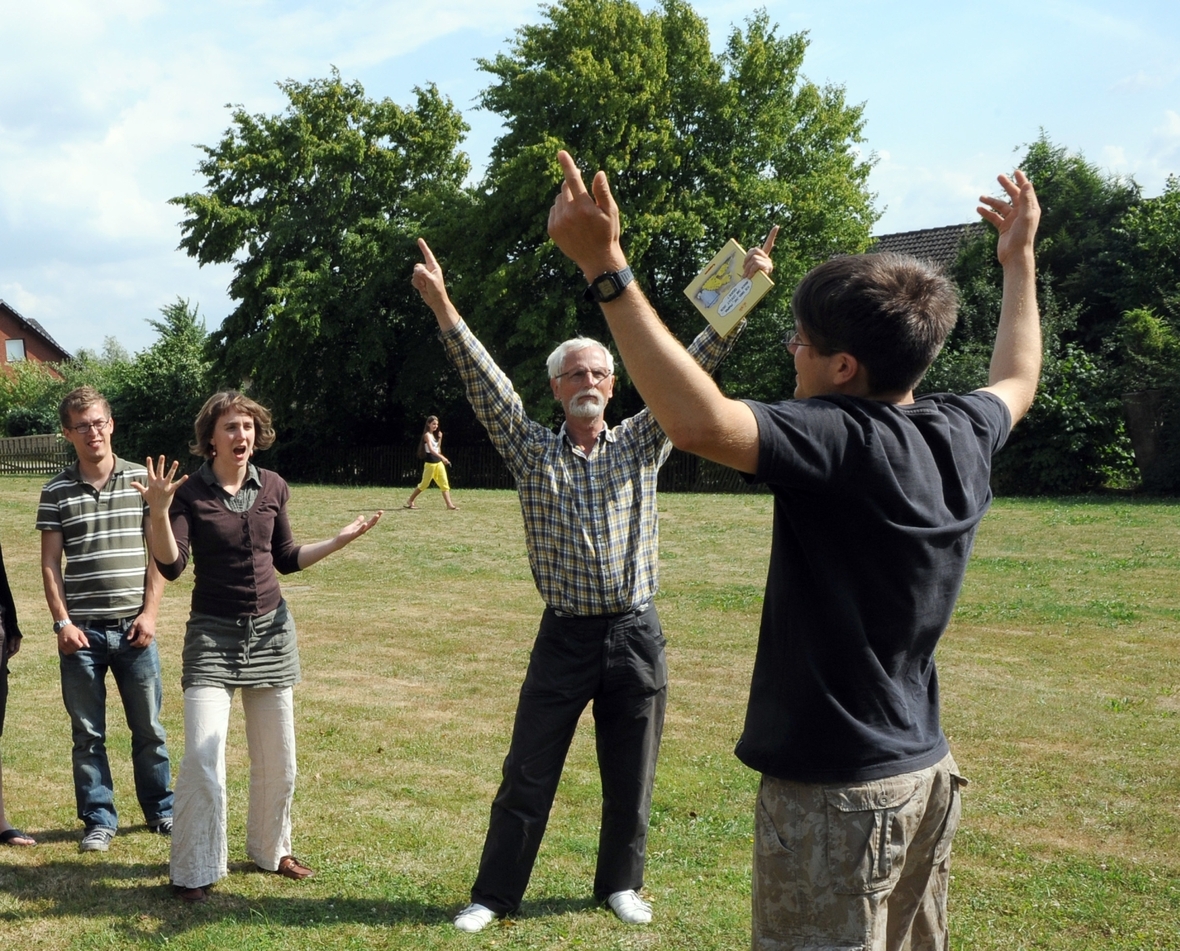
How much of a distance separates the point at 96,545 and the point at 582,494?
249 cm

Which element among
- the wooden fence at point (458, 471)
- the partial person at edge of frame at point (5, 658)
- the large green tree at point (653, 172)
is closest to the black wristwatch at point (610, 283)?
the partial person at edge of frame at point (5, 658)

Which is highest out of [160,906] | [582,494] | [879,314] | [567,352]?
[567,352]

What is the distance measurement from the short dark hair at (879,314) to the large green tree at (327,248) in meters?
33.5

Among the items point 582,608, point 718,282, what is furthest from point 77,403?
point 718,282

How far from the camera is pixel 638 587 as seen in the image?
4453mm

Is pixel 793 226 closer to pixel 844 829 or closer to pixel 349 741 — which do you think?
pixel 349 741

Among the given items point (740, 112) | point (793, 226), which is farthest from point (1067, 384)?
point (740, 112)

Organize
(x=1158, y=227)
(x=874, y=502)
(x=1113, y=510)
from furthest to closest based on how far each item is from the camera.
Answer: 1. (x=1158, y=227)
2. (x=1113, y=510)
3. (x=874, y=502)

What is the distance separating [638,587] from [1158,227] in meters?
27.3

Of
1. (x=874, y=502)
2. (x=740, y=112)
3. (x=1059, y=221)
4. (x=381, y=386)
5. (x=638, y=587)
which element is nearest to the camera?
(x=874, y=502)

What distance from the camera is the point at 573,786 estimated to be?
6.21 metres

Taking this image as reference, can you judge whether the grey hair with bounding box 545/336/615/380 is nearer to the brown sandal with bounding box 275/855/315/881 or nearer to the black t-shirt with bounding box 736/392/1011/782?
the black t-shirt with bounding box 736/392/1011/782

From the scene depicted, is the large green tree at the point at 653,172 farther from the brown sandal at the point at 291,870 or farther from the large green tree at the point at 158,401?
the brown sandal at the point at 291,870

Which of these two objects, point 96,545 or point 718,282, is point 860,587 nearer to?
point 718,282
